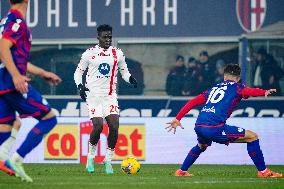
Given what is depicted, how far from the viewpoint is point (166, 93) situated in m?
24.7

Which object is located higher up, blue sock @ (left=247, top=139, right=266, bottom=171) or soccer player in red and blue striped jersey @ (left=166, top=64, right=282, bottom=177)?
soccer player in red and blue striped jersey @ (left=166, top=64, right=282, bottom=177)

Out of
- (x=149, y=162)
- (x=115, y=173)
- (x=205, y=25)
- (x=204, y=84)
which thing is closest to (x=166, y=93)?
(x=204, y=84)

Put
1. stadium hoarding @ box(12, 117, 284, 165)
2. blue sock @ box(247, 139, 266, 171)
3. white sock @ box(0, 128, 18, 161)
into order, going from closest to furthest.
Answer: white sock @ box(0, 128, 18, 161) → blue sock @ box(247, 139, 266, 171) → stadium hoarding @ box(12, 117, 284, 165)

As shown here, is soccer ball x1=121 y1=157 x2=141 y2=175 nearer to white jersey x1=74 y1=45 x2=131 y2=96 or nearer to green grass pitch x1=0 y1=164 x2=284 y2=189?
green grass pitch x1=0 y1=164 x2=284 y2=189

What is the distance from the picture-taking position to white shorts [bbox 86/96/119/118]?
58.1 feet

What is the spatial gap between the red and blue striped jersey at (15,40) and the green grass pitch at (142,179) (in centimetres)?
123

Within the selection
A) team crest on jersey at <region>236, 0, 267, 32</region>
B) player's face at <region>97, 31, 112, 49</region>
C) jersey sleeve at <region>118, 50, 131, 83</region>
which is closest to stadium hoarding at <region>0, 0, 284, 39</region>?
team crest on jersey at <region>236, 0, 267, 32</region>

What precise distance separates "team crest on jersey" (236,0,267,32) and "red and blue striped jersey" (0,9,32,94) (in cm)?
1348

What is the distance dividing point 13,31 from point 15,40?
11 centimetres

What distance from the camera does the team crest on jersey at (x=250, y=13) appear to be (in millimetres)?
26125

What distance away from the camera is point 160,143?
2084cm

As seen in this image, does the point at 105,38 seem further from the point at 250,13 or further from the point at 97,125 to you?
the point at 250,13

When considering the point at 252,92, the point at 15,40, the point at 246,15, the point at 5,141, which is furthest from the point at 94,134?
the point at 246,15

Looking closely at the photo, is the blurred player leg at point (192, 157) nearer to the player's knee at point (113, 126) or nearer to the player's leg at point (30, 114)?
the player's knee at point (113, 126)
